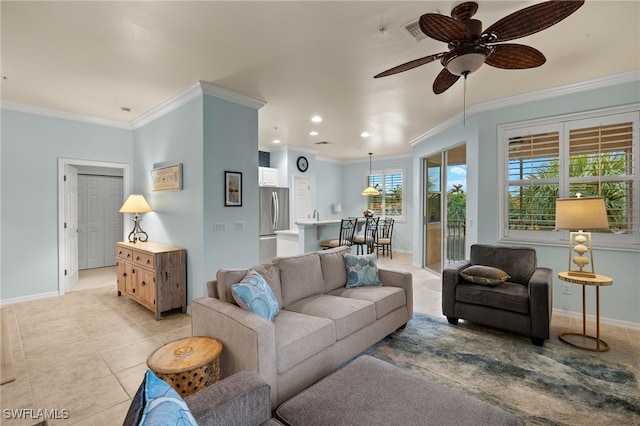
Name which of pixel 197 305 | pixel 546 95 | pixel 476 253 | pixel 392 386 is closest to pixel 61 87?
pixel 197 305

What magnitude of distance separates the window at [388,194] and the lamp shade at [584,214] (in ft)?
18.8

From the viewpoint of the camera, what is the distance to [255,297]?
2268 mm

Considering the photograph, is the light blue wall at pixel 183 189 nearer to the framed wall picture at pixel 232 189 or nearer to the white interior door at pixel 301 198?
the framed wall picture at pixel 232 189

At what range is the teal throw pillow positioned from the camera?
829 mm

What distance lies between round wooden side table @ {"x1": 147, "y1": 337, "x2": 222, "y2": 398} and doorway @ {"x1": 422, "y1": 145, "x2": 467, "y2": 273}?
4.65m

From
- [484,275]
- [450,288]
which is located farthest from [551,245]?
[450,288]

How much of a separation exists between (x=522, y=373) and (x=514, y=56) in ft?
7.96

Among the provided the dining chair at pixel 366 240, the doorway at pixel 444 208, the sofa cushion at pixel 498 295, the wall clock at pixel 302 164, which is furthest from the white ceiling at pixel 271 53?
the wall clock at pixel 302 164

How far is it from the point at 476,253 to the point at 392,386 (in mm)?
2764

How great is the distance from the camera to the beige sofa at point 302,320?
79.0 inches

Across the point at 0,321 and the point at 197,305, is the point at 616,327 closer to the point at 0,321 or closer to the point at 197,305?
the point at 197,305

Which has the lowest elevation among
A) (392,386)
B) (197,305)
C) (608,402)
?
(608,402)

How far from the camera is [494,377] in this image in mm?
2459

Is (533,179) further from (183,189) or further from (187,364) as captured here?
(183,189)
